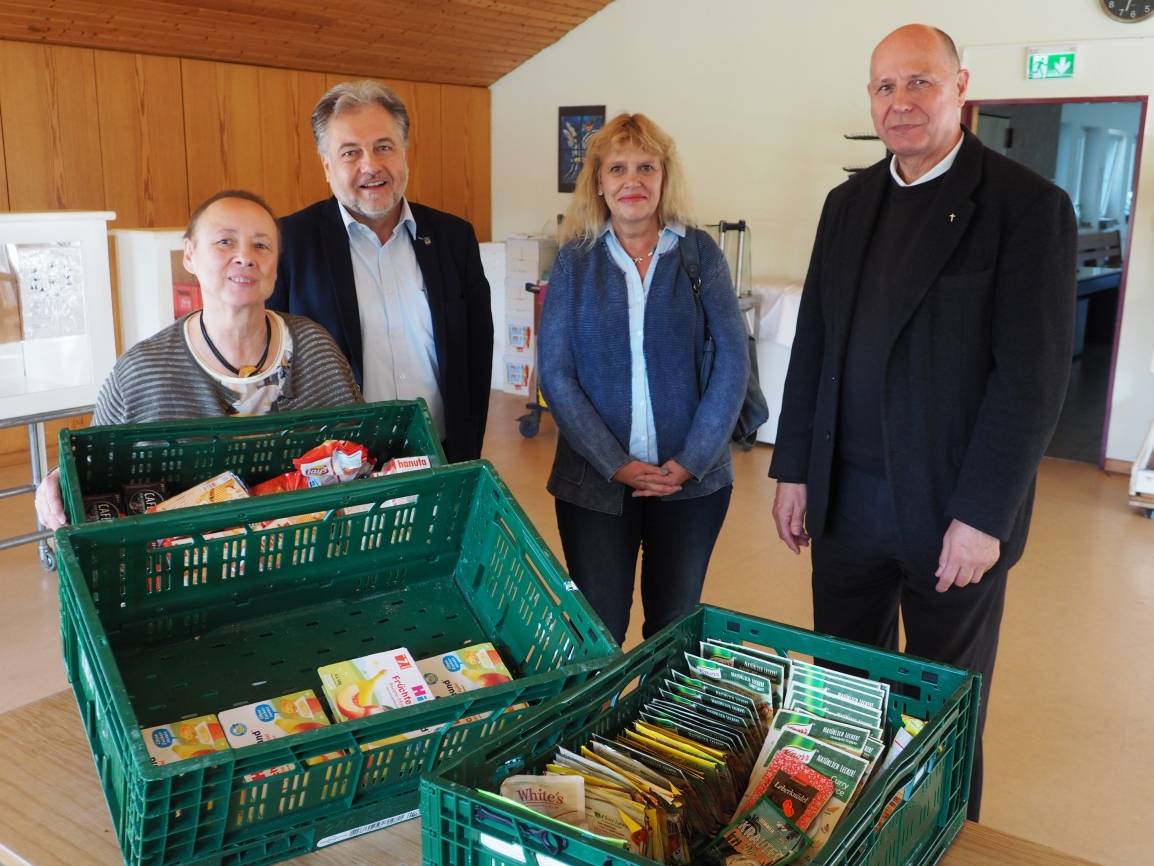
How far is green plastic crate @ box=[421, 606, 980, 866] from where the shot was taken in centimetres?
88

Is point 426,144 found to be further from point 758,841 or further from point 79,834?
point 758,841

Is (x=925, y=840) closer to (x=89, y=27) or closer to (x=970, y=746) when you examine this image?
(x=970, y=746)

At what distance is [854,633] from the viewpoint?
2109 millimetres

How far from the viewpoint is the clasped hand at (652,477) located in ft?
7.75

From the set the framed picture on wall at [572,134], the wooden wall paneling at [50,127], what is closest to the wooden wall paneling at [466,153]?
the framed picture on wall at [572,134]

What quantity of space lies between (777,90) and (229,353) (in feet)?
19.8

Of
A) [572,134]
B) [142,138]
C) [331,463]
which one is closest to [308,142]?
[142,138]

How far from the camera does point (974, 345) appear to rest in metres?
1.83

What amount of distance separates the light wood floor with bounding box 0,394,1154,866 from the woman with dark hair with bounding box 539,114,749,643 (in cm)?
111

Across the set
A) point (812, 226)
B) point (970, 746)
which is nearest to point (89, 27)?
point (812, 226)

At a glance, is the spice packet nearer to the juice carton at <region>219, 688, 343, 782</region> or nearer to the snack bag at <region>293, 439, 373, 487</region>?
the juice carton at <region>219, 688, 343, 782</region>

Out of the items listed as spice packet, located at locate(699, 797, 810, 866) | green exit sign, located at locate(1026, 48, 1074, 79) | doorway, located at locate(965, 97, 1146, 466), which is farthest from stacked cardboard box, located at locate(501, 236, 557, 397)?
spice packet, located at locate(699, 797, 810, 866)

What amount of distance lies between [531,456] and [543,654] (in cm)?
467

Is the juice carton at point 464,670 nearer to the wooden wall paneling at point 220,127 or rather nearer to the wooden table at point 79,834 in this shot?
the wooden table at point 79,834
